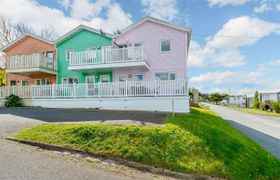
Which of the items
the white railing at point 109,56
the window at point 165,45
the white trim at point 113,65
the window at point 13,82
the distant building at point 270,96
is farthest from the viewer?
the distant building at point 270,96

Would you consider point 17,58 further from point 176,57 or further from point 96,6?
point 176,57

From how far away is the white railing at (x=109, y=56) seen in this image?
18.4 metres

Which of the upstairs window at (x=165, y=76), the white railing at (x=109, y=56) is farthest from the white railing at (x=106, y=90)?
the upstairs window at (x=165, y=76)

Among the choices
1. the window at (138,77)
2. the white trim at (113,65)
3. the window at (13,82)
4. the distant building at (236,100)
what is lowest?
the distant building at (236,100)

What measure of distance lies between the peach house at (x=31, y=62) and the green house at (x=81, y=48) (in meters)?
0.97

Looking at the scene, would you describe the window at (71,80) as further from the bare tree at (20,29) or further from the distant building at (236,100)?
the distant building at (236,100)

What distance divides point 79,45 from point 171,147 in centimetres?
1824

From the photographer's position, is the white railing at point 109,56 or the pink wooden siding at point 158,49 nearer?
the white railing at point 109,56

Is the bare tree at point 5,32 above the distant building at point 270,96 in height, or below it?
above

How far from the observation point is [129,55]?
18484 mm

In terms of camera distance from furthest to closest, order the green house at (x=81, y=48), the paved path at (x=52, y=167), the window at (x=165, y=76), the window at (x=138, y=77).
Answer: the green house at (x=81, y=48) → the window at (x=138, y=77) → the window at (x=165, y=76) → the paved path at (x=52, y=167)

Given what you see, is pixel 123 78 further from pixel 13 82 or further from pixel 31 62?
pixel 13 82

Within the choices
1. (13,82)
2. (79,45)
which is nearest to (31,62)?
(79,45)

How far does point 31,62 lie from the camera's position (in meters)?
20.6
